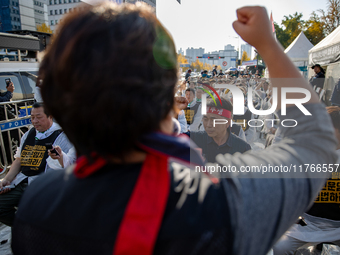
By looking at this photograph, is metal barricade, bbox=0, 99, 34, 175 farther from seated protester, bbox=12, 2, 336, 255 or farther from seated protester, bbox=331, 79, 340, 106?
seated protester, bbox=331, 79, 340, 106

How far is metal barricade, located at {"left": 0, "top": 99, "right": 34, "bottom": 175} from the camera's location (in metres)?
5.00

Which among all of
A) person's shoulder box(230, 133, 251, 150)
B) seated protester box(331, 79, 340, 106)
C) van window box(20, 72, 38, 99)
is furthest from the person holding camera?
seated protester box(331, 79, 340, 106)

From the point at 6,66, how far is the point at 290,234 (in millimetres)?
6810

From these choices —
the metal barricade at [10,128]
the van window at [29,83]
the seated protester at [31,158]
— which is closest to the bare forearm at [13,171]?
the seated protester at [31,158]

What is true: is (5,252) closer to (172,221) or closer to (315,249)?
(172,221)

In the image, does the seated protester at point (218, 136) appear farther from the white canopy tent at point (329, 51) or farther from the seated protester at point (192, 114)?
the white canopy tent at point (329, 51)

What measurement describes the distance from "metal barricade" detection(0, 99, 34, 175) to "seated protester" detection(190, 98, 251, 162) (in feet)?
13.1

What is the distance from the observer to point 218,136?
3.16 meters

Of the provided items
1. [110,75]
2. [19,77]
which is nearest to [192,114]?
[19,77]

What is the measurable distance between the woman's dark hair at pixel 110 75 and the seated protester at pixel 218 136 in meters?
2.61

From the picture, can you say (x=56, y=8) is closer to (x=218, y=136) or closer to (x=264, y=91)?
(x=264, y=91)

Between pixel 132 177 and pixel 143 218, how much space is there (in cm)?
10

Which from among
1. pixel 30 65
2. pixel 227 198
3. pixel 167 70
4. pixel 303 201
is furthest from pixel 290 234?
pixel 30 65

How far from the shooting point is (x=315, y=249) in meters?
2.84
